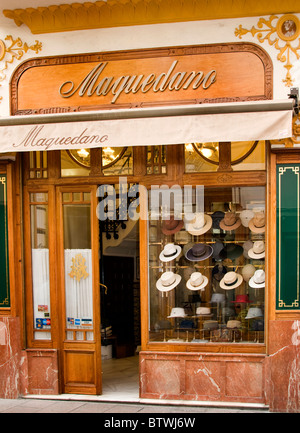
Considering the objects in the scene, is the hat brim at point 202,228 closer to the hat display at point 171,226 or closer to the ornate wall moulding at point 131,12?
the hat display at point 171,226

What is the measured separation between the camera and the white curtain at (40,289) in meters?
7.15

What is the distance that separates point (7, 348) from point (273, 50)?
215 inches

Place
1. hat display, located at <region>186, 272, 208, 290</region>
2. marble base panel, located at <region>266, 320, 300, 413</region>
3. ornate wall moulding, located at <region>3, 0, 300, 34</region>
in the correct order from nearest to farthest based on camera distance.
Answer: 1. marble base panel, located at <region>266, 320, 300, 413</region>
2. ornate wall moulding, located at <region>3, 0, 300, 34</region>
3. hat display, located at <region>186, 272, 208, 290</region>

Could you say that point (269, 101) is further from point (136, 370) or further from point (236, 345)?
point (136, 370)

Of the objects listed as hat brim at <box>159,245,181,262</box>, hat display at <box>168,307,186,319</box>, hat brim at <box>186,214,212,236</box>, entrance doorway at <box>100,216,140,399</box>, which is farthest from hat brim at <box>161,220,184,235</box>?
entrance doorway at <box>100,216,140,399</box>

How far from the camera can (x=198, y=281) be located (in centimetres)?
Answer: 689

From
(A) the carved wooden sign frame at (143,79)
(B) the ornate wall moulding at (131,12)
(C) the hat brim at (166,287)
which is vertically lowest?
(C) the hat brim at (166,287)

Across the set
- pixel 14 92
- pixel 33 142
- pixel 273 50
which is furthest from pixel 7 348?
pixel 273 50

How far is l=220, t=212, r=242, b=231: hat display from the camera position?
6840mm

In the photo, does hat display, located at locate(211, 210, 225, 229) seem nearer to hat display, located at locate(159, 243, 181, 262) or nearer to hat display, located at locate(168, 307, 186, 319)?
hat display, located at locate(159, 243, 181, 262)

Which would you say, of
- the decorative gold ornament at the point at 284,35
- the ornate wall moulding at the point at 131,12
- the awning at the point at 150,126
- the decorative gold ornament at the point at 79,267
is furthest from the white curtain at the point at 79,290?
the decorative gold ornament at the point at 284,35

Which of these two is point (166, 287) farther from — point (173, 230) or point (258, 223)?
point (258, 223)

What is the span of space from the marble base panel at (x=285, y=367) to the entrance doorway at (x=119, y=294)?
3175 mm

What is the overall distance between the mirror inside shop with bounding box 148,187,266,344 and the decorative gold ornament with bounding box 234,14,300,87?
1711 millimetres
